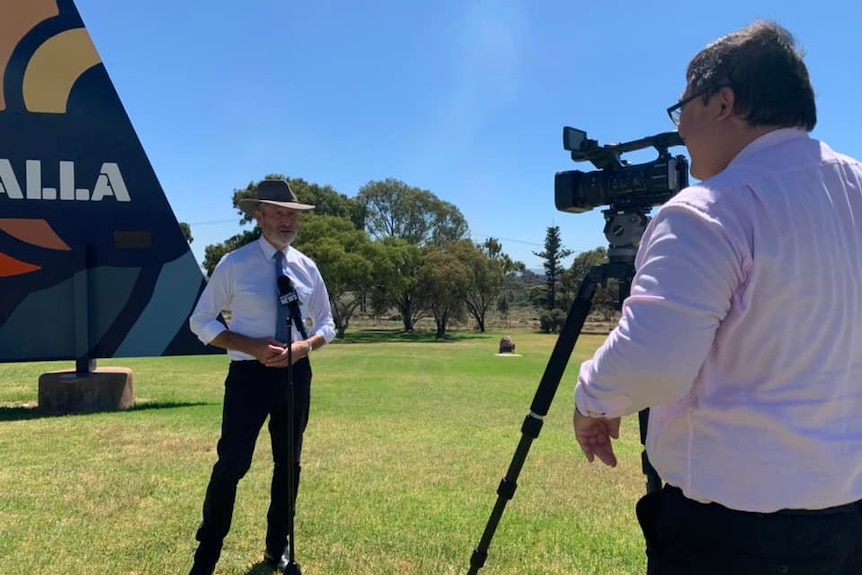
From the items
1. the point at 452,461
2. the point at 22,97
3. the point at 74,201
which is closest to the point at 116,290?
the point at 74,201

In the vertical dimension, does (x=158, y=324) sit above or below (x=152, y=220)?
below

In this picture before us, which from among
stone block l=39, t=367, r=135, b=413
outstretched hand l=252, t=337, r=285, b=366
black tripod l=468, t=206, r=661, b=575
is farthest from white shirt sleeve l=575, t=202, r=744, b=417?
stone block l=39, t=367, r=135, b=413

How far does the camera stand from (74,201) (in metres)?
10.5

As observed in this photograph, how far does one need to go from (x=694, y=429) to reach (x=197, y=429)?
7328mm

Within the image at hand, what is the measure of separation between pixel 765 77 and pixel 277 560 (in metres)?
3.32

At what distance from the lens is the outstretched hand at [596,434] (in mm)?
1682

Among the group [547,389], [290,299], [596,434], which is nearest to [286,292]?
[290,299]

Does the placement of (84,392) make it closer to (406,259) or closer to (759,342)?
(759,342)

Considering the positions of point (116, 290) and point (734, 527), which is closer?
point (734, 527)

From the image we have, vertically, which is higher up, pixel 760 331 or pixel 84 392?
pixel 760 331

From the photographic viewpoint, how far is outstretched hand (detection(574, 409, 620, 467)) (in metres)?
1.68

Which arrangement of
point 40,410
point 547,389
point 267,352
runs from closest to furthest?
point 547,389 → point 267,352 → point 40,410

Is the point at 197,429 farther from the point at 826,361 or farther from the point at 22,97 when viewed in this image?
the point at 826,361

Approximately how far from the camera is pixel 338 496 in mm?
4977
